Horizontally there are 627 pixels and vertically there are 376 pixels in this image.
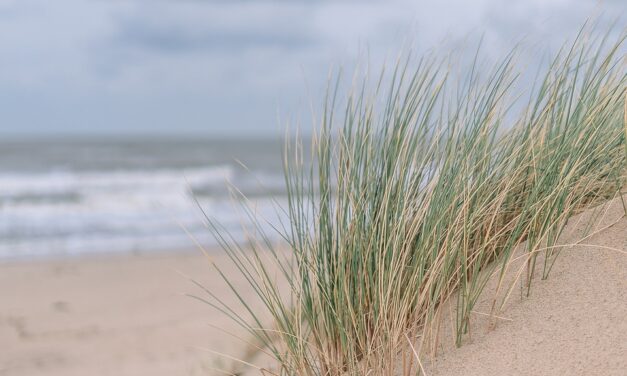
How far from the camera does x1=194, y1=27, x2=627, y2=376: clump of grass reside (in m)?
2.14

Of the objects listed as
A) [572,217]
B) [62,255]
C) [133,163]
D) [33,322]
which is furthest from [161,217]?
[133,163]

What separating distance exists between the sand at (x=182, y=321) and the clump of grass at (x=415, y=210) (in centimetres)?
9

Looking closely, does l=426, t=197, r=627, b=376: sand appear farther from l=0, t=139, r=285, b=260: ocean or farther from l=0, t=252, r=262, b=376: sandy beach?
l=0, t=252, r=262, b=376: sandy beach

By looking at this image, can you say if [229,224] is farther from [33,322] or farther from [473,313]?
[473,313]

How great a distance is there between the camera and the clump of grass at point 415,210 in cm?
214

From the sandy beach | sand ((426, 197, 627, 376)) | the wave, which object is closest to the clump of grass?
sand ((426, 197, 627, 376))

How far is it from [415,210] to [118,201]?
471 inches

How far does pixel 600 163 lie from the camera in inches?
97.0

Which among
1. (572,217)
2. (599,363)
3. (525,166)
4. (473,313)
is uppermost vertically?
(525,166)

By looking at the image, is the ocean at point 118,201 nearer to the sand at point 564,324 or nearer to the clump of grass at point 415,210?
the clump of grass at point 415,210

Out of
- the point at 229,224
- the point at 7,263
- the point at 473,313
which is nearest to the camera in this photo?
the point at 473,313

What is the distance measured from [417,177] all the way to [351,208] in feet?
0.73

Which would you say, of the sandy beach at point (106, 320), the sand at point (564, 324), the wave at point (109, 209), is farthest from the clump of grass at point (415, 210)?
the wave at point (109, 209)

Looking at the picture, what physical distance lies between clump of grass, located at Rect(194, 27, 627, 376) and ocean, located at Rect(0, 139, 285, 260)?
23 centimetres
